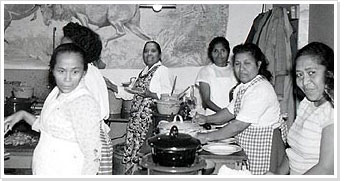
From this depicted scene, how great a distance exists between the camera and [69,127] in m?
1.35

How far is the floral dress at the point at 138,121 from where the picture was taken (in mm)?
2771

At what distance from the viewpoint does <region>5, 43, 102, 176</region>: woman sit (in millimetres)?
1338

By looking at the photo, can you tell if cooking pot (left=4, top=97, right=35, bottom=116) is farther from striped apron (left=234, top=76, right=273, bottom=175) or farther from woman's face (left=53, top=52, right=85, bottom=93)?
striped apron (left=234, top=76, right=273, bottom=175)

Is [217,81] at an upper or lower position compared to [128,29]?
lower

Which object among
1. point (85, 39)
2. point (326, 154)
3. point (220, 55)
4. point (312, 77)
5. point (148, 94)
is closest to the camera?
point (326, 154)

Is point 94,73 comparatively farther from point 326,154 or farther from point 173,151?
point 326,154

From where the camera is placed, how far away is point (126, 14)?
3475 millimetres

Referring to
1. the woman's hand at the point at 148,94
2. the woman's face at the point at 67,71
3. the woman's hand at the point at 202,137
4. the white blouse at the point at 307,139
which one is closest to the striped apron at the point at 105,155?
the woman's hand at the point at 202,137

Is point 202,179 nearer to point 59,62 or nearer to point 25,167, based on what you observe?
point 59,62

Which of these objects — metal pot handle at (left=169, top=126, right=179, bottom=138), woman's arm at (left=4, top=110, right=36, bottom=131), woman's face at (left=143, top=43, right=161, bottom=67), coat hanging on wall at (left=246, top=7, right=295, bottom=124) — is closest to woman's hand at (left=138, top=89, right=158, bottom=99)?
woman's face at (left=143, top=43, right=161, bottom=67)

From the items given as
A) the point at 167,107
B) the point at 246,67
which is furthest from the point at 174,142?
the point at 167,107

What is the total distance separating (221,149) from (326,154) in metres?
0.55

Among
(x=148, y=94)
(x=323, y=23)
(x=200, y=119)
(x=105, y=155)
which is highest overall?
(x=323, y=23)

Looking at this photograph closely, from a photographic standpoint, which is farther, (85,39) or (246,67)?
(246,67)
